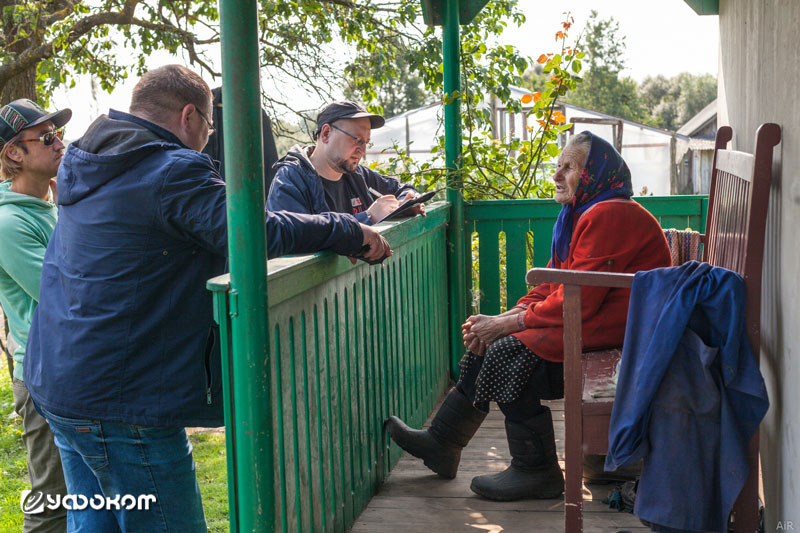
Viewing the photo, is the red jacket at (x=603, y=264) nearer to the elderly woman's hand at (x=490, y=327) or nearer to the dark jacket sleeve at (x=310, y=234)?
the elderly woman's hand at (x=490, y=327)

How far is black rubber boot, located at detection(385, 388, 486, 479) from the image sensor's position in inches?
142

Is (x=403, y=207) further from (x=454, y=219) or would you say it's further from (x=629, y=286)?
(x=454, y=219)

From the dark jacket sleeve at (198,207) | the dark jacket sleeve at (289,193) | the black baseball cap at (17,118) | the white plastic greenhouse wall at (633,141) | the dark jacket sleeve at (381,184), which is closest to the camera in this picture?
the dark jacket sleeve at (198,207)

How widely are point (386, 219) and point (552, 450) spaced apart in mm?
1199

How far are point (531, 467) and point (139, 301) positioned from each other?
6.25 ft

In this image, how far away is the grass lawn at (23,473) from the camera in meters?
4.84

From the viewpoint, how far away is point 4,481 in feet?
18.2

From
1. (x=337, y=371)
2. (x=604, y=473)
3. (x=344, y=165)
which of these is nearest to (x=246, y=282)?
(x=337, y=371)

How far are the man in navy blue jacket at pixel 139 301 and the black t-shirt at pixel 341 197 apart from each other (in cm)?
158

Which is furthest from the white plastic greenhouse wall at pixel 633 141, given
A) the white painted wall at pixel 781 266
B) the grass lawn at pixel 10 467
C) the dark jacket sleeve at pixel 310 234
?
the dark jacket sleeve at pixel 310 234

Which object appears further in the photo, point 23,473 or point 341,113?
point 23,473

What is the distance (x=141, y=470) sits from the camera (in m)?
2.25

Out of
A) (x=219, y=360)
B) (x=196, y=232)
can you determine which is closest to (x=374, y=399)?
(x=219, y=360)

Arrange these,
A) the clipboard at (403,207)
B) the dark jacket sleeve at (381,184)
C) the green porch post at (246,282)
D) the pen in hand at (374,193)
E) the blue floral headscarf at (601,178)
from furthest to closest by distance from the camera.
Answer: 1. the dark jacket sleeve at (381,184)
2. the pen in hand at (374,193)
3. the clipboard at (403,207)
4. the blue floral headscarf at (601,178)
5. the green porch post at (246,282)
